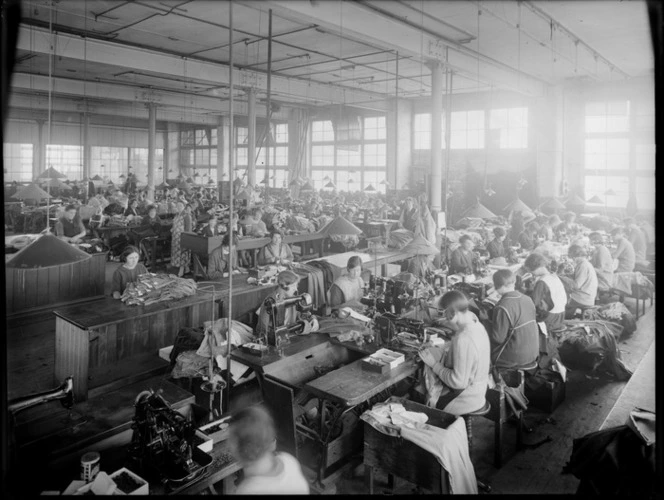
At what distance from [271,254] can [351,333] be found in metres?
3.90

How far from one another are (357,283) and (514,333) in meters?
2.27

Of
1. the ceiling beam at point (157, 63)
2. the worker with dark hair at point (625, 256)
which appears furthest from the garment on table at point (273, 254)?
the worker with dark hair at point (625, 256)

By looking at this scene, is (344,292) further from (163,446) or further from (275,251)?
(163,446)

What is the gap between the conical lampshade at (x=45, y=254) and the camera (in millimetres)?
3373

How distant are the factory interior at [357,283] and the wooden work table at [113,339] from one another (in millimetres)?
30

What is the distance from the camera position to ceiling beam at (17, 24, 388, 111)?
33.9 ft

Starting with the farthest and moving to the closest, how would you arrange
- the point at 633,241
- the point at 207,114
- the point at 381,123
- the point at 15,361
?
1. the point at 207,114
2. the point at 381,123
3. the point at 633,241
4. the point at 15,361

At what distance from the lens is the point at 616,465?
9.76ft

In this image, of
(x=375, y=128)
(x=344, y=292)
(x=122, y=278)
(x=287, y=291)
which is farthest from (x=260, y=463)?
(x=375, y=128)

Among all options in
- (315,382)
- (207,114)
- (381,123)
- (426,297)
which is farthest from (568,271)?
(207,114)

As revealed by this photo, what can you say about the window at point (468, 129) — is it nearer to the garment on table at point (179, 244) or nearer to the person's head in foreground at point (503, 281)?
the garment on table at point (179, 244)

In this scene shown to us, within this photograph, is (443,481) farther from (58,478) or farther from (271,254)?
(271,254)

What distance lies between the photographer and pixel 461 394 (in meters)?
4.07

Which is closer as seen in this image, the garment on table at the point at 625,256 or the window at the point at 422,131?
the garment on table at the point at 625,256
